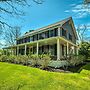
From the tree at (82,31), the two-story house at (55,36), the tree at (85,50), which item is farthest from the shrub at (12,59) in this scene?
the tree at (82,31)

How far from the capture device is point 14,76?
31.2 ft

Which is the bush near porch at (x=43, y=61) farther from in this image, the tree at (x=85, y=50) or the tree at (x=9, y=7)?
the tree at (x=85, y=50)

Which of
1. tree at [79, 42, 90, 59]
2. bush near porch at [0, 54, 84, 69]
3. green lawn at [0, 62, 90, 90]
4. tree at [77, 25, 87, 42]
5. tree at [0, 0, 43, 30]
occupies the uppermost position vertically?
tree at [77, 25, 87, 42]

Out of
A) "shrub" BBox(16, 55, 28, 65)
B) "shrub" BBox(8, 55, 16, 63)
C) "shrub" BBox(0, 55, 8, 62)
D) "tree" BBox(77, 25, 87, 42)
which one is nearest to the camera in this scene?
"shrub" BBox(16, 55, 28, 65)

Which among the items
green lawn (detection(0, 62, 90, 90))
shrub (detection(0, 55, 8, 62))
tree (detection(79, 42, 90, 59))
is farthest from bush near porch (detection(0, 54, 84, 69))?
tree (detection(79, 42, 90, 59))

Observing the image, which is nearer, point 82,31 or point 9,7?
point 9,7

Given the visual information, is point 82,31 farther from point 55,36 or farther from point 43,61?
point 43,61

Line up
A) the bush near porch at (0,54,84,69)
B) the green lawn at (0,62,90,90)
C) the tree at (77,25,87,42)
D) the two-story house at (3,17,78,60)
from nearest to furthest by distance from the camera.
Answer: the green lawn at (0,62,90,90)
the bush near porch at (0,54,84,69)
the two-story house at (3,17,78,60)
the tree at (77,25,87,42)

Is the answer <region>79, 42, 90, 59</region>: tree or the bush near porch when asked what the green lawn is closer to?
the bush near porch

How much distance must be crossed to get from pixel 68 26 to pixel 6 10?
55.6 feet

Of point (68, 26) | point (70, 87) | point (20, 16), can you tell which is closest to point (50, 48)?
point (68, 26)

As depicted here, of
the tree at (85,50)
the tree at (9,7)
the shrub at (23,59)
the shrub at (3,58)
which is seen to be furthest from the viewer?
the tree at (85,50)

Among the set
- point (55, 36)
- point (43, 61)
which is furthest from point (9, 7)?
point (55, 36)

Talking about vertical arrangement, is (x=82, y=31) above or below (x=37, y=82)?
above
